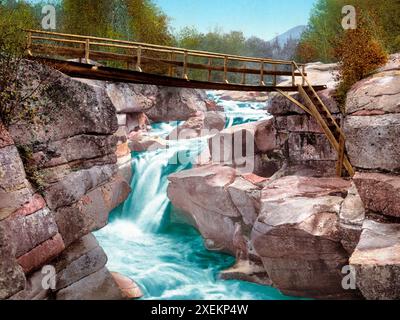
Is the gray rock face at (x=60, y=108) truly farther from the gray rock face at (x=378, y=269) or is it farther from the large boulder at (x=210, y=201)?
the gray rock face at (x=378, y=269)

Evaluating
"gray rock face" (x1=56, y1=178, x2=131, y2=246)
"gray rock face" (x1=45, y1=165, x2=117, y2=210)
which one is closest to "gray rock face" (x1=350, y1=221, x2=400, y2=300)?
"gray rock face" (x1=56, y1=178, x2=131, y2=246)

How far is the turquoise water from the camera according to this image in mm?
13406

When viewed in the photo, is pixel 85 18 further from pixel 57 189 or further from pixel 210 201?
pixel 57 189

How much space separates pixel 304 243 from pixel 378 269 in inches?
174

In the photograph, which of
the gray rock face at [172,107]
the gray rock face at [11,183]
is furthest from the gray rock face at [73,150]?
the gray rock face at [172,107]

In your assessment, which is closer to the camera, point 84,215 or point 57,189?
point 57,189

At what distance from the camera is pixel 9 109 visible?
324 inches

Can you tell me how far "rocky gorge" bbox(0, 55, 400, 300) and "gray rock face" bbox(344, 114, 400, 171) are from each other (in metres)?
0.03

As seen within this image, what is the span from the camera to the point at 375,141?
32.4 ft

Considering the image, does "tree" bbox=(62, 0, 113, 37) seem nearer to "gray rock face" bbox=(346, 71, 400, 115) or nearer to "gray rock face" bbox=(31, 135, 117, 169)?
"gray rock face" bbox=(31, 135, 117, 169)

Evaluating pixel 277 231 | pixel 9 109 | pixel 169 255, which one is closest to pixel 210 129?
pixel 169 255

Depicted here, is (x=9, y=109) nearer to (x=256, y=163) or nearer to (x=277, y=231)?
(x=277, y=231)

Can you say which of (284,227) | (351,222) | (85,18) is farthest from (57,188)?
(85,18)
